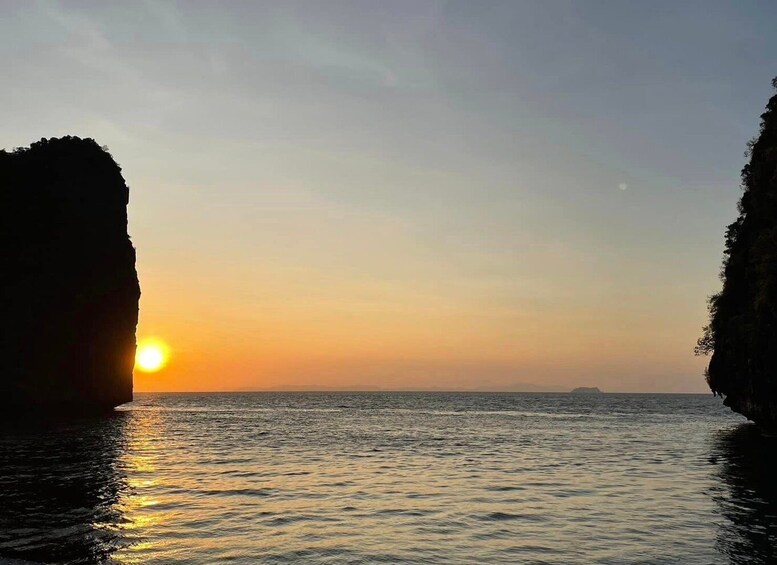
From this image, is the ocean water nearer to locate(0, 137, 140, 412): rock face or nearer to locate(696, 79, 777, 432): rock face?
locate(696, 79, 777, 432): rock face

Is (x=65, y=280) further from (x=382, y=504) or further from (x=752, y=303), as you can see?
(x=752, y=303)

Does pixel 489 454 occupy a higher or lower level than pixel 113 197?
lower

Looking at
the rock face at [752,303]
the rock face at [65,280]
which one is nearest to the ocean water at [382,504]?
the rock face at [752,303]

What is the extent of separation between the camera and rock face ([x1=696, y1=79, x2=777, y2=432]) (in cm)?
4499

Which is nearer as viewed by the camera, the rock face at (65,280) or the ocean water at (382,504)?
the ocean water at (382,504)

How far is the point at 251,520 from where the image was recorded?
64.4 feet

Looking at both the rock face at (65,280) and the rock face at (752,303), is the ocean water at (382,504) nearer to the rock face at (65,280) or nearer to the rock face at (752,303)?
the rock face at (752,303)

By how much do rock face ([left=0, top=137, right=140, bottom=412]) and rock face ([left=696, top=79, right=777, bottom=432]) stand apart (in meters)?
83.1

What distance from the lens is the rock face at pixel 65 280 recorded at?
81688mm

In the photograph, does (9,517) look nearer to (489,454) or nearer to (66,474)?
(66,474)

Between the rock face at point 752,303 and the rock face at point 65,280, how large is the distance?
83.1m

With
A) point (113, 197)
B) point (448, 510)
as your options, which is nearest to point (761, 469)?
point (448, 510)

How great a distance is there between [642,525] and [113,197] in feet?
324

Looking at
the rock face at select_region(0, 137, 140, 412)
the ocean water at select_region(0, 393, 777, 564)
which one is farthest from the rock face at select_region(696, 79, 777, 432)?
the rock face at select_region(0, 137, 140, 412)
